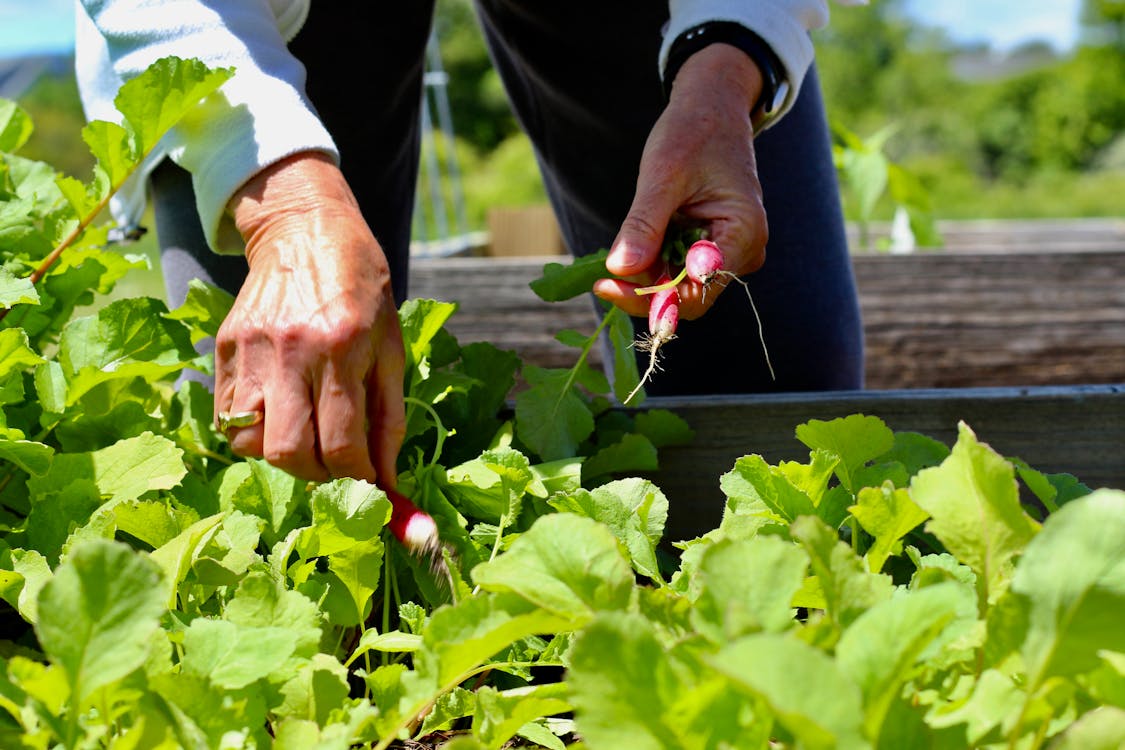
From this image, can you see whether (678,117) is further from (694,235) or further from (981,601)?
(981,601)

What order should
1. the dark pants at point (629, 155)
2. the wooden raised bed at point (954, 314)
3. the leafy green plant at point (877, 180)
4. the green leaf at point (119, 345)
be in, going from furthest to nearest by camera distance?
the leafy green plant at point (877, 180) → the wooden raised bed at point (954, 314) → the dark pants at point (629, 155) → the green leaf at point (119, 345)

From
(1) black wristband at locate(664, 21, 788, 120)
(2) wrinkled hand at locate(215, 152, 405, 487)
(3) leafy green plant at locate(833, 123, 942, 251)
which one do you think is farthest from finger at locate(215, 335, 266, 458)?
(3) leafy green plant at locate(833, 123, 942, 251)

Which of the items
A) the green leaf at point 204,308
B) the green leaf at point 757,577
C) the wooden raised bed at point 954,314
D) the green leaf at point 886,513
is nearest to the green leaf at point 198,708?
the green leaf at point 757,577

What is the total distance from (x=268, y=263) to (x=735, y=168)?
1.30ft

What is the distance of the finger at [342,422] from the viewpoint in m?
0.69

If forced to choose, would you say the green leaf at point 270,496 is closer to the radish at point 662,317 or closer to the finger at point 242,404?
the finger at point 242,404

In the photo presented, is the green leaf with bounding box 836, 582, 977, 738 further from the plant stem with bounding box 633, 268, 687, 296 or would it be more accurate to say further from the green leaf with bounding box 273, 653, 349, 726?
the plant stem with bounding box 633, 268, 687, 296

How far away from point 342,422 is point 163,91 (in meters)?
0.28

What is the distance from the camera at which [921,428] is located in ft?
2.92

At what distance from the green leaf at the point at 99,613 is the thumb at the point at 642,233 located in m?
0.45

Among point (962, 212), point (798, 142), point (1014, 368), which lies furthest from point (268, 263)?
point (962, 212)

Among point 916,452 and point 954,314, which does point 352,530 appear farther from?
point 954,314

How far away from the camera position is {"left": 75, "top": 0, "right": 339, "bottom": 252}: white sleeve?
0.83m

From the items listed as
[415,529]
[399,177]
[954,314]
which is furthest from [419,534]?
[954,314]
